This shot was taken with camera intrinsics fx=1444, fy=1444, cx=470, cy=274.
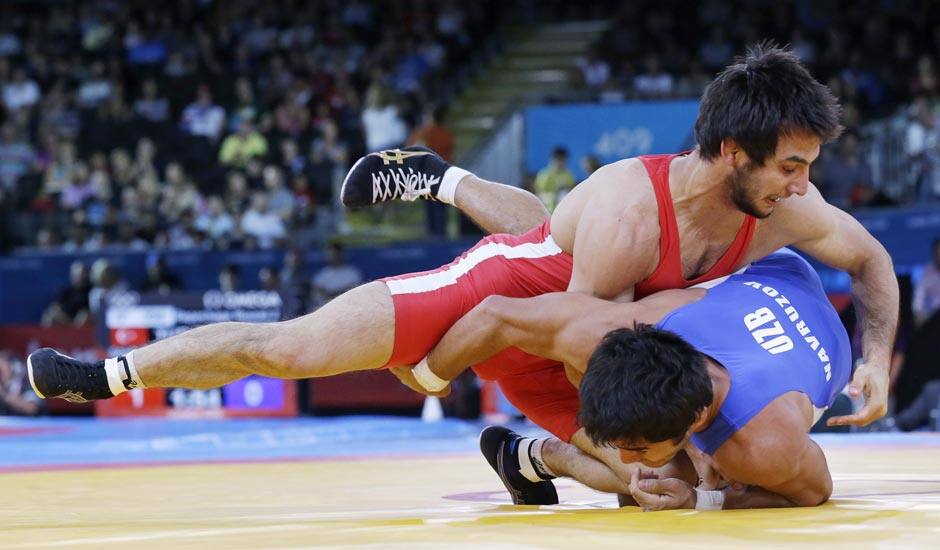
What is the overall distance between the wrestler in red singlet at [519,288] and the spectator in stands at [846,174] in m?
6.10

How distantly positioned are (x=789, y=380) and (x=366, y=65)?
38.1ft

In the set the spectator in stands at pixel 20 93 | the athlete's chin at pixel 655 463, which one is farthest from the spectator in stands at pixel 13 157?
the athlete's chin at pixel 655 463

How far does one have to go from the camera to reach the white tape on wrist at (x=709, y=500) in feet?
11.0

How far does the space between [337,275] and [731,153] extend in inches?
268

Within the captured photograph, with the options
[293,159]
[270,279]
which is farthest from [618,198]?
[293,159]

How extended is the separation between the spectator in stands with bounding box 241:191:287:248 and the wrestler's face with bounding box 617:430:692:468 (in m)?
8.89

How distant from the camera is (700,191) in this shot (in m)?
3.72

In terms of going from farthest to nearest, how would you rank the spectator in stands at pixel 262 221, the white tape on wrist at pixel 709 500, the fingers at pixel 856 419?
the spectator in stands at pixel 262 221 < the fingers at pixel 856 419 < the white tape on wrist at pixel 709 500

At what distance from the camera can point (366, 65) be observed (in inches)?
574

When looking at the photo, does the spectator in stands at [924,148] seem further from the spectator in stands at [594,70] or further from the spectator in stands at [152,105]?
the spectator in stands at [152,105]

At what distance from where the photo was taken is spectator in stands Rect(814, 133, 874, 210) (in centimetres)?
992

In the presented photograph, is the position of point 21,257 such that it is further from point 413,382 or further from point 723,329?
point 723,329

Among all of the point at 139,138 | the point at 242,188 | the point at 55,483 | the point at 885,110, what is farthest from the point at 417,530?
the point at 139,138

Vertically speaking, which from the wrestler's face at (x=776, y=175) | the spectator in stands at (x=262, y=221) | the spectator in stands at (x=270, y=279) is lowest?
the spectator in stands at (x=270, y=279)
